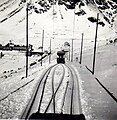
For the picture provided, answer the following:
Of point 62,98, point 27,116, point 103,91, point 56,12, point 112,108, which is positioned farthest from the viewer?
point 56,12

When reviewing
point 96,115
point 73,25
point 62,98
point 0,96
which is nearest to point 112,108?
point 96,115

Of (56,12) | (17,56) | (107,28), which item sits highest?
(56,12)

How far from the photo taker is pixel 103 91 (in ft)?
79.0

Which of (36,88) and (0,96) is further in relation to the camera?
(36,88)

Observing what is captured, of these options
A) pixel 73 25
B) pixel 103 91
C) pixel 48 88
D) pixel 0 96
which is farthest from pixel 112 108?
pixel 73 25

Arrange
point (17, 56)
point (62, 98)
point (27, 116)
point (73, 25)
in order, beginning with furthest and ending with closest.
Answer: point (73, 25) → point (17, 56) → point (62, 98) → point (27, 116)

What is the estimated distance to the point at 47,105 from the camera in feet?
60.6

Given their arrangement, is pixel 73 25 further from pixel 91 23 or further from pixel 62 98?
pixel 62 98

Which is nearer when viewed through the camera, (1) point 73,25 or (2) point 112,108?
(2) point 112,108

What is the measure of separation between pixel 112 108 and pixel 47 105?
477 centimetres

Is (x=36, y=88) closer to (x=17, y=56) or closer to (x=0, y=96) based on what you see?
(x=0, y=96)

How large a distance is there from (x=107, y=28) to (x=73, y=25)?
3181 cm

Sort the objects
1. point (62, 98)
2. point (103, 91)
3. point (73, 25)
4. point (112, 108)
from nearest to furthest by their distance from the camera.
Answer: point (112, 108)
point (62, 98)
point (103, 91)
point (73, 25)

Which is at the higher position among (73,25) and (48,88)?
(73,25)
